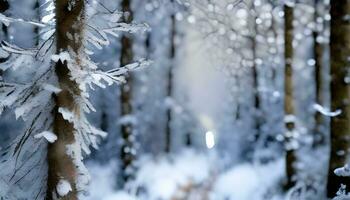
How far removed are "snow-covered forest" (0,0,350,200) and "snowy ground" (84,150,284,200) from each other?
0.31 ft

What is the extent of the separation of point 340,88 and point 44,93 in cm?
532

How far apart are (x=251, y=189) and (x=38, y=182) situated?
39.5ft

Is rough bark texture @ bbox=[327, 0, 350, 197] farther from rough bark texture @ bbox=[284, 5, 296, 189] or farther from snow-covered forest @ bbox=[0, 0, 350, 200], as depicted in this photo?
rough bark texture @ bbox=[284, 5, 296, 189]

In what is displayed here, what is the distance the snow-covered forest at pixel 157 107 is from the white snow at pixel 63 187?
22mm

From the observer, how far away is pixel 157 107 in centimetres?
Answer: 4100

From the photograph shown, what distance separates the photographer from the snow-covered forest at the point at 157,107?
6957mm

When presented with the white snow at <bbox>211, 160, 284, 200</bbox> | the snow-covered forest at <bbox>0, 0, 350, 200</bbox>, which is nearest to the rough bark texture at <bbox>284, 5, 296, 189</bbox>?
the snow-covered forest at <bbox>0, 0, 350, 200</bbox>

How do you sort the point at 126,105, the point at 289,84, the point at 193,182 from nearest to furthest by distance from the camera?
the point at 289,84, the point at 126,105, the point at 193,182

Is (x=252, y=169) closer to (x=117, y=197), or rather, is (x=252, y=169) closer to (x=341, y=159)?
(x=117, y=197)

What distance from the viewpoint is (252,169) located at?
75.3 feet

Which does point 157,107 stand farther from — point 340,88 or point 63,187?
point 63,187

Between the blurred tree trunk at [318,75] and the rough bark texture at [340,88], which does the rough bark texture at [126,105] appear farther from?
the rough bark texture at [340,88]

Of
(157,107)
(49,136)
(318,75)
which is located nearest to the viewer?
(49,136)

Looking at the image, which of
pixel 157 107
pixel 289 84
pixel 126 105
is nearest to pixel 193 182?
pixel 126 105
